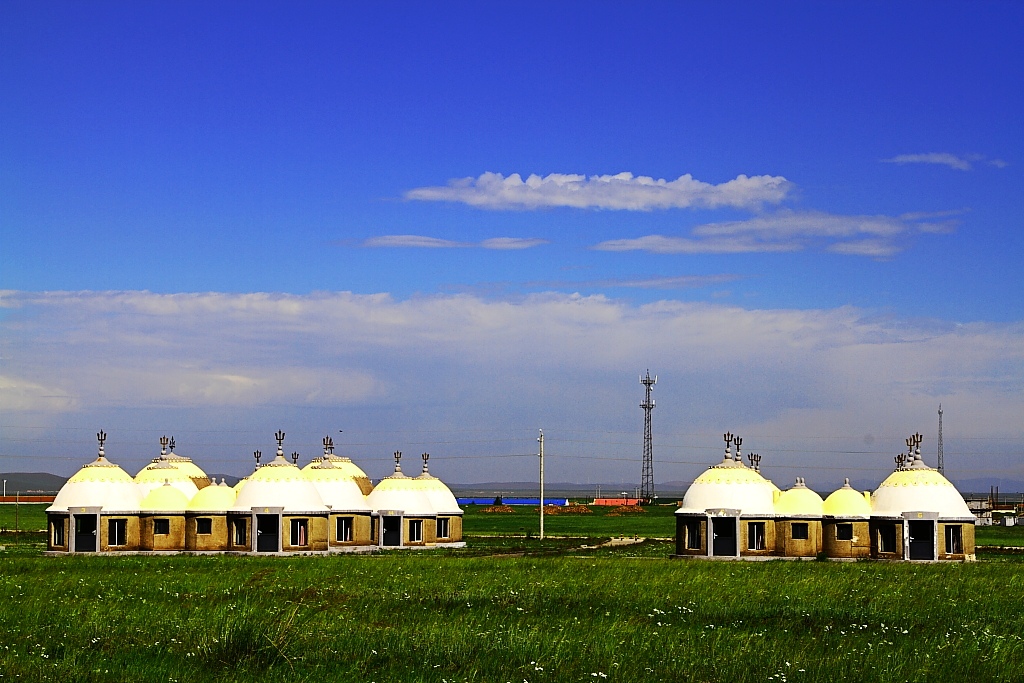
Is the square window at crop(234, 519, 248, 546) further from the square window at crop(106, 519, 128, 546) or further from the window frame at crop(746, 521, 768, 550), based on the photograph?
the window frame at crop(746, 521, 768, 550)

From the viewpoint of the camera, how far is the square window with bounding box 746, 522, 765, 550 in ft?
227

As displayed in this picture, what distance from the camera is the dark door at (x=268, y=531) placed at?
237 feet

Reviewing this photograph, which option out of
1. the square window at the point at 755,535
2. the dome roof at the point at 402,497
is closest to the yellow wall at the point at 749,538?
the square window at the point at 755,535

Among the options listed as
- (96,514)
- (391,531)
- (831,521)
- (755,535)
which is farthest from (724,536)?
(96,514)

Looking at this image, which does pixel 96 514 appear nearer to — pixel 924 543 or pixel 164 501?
pixel 164 501

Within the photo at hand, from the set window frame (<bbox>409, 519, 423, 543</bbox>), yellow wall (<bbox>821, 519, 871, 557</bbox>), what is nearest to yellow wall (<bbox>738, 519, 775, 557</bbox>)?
yellow wall (<bbox>821, 519, 871, 557</bbox>)

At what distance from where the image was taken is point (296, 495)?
239ft

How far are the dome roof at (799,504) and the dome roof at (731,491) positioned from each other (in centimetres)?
62

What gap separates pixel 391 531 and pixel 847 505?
1113 inches

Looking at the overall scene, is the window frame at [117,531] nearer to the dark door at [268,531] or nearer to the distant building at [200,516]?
the distant building at [200,516]

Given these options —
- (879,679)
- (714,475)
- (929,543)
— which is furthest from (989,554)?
(879,679)

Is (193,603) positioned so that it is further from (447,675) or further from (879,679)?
(879,679)

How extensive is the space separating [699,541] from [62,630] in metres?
40.9

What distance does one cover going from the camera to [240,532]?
73.1 metres
